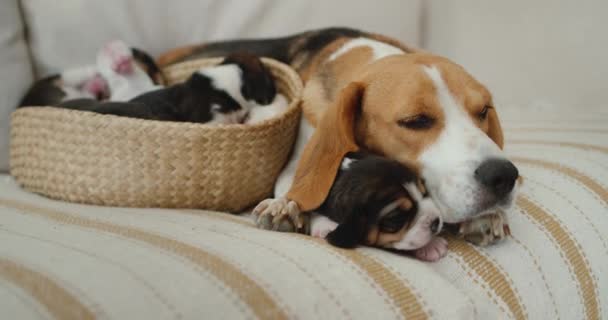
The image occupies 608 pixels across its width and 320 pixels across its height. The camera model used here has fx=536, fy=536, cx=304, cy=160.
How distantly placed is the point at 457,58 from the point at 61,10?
66.7 inches

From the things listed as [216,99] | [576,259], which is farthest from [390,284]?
[216,99]

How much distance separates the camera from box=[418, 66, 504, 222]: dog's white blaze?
1.11m

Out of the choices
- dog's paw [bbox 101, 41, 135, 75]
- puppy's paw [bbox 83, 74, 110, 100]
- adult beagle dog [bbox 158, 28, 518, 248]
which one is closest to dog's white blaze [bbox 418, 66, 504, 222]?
adult beagle dog [bbox 158, 28, 518, 248]

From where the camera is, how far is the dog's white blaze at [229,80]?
5.70 feet

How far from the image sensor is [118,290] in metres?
0.75

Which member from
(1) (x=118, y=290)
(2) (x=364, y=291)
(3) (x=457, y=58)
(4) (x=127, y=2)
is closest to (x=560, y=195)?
(2) (x=364, y=291)

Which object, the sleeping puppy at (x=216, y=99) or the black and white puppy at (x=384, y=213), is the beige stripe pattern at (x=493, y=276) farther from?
the sleeping puppy at (x=216, y=99)

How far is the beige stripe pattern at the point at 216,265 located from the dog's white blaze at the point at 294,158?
532 millimetres

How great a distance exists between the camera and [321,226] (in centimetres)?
116

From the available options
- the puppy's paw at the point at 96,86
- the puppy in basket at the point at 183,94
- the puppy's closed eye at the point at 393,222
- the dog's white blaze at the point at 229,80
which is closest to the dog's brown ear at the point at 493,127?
the puppy's closed eye at the point at 393,222

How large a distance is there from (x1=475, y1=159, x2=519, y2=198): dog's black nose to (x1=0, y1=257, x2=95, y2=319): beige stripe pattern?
0.78 m

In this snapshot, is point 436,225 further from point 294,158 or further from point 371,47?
point 371,47

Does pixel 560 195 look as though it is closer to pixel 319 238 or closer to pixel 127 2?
pixel 319 238

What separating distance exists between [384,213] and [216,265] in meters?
0.38
